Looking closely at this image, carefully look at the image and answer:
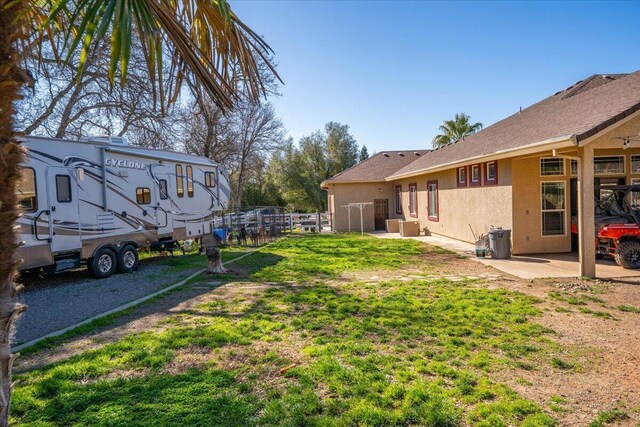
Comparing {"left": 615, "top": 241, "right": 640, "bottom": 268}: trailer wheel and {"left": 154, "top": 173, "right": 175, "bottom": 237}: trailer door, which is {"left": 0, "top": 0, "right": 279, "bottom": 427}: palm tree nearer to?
{"left": 615, "top": 241, "right": 640, "bottom": 268}: trailer wheel

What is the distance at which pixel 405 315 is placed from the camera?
241 inches

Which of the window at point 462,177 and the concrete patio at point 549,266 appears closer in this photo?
the concrete patio at point 549,266

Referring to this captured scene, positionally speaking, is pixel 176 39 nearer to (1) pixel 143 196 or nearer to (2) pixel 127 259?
(2) pixel 127 259

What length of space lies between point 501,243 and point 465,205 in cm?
365

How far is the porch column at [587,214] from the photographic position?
8148 millimetres

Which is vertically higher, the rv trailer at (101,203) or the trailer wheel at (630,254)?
the rv trailer at (101,203)

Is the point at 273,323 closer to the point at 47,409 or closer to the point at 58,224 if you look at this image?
the point at 47,409

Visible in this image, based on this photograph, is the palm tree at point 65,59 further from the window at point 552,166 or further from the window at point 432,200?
the window at point 432,200

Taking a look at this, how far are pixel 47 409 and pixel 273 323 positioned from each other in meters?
2.95

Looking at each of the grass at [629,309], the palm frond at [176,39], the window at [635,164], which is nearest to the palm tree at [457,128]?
the window at [635,164]

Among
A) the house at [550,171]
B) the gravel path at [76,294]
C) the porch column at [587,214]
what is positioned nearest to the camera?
the gravel path at [76,294]

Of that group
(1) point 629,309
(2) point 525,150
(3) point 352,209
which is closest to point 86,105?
(3) point 352,209

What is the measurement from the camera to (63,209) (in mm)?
9375

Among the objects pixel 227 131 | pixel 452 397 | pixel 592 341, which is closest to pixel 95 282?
pixel 452 397
